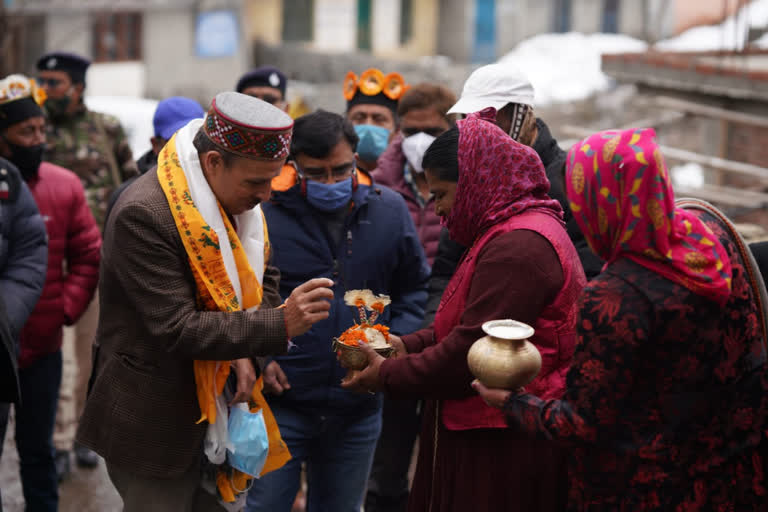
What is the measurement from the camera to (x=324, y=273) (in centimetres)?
394

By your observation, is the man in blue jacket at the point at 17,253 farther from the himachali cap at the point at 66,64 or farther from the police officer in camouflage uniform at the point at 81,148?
the himachali cap at the point at 66,64

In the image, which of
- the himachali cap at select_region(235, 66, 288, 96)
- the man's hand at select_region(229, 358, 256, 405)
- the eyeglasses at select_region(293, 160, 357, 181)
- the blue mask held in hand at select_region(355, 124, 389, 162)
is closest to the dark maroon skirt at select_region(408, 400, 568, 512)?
the man's hand at select_region(229, 358, 256, 405)

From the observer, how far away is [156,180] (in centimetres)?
322

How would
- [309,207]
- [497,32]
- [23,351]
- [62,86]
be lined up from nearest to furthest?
[309,207], [23,351], [62,86], [497,32]

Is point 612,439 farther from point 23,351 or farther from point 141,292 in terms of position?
point 23,351

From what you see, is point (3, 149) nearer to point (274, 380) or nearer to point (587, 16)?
point (274, 380)

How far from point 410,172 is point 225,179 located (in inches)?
75.4

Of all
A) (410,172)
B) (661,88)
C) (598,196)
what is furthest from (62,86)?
(661,88)

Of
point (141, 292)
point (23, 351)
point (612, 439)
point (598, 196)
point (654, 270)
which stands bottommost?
point (23, 351)

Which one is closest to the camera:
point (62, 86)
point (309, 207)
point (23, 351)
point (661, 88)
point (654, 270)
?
point (654, 270)

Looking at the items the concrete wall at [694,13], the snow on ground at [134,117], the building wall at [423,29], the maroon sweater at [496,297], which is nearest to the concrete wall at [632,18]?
the concrete wall at [694,13]

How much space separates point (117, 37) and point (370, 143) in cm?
2142

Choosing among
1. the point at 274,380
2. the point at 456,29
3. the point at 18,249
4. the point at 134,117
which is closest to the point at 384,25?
the point at 456,29

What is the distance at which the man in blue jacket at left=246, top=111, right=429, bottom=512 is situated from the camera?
3906mm
